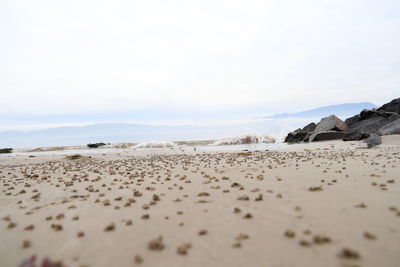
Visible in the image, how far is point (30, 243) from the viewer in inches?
117

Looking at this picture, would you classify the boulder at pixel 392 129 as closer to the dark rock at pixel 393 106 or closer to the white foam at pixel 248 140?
the dark rock at pixel 393 106

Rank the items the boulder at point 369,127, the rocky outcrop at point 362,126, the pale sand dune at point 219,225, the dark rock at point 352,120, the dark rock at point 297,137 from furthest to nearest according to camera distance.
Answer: the dark rock at point 352,120 < the dark rock at point 297,137 < the boulder at point 369,127 < the rocky outcrop at point 362,126 < the pale sand dune at point 219,225

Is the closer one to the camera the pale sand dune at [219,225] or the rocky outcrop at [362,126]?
the pale sand dune at [219,225]

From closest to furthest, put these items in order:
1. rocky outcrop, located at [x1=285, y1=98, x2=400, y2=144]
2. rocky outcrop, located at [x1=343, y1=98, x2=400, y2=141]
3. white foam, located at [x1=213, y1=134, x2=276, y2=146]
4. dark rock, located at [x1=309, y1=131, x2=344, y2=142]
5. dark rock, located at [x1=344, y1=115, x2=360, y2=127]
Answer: rocky outcrop, located at [x1=343, y1=98, x2=400, y2=141] → rocky outcrop, located at [x1=285, y1=98, x2=400, y2=144] → dark rock, located at [x1=309, y1=131, x2=344, y2=142] → dark rock, located at [x1=344, y1=115, x2=360, y2=127] → white foam, located at [x1=213, y1=134, x2=276, y2=146]

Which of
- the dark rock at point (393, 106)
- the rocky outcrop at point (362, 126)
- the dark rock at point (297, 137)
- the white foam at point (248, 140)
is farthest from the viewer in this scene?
the white foam at point (248, 140)

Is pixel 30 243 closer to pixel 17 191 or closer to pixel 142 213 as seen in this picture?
pixel 142 213

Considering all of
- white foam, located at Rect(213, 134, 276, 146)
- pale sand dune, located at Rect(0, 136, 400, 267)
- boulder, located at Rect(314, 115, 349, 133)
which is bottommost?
pale sand dune, located at Rect(0, 136, 400, 267)

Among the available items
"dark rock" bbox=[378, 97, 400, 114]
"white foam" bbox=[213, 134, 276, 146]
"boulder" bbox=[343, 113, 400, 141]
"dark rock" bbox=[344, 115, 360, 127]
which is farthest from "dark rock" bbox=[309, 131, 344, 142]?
"white foam" bbox=[213, 134, 276, 146]

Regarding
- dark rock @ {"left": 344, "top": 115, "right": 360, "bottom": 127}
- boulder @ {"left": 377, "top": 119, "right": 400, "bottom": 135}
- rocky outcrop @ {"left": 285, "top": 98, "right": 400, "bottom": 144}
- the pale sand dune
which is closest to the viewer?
the pale sand dune

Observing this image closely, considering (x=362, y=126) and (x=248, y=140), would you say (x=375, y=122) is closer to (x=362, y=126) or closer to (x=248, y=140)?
(x=362, y=126)

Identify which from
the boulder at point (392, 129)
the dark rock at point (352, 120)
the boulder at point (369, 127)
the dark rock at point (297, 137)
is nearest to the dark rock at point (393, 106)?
the dark rock at point (352, 120)

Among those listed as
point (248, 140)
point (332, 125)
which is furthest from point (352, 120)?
point (248, 140)

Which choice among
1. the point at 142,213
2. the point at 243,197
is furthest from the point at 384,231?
the point at 142,213

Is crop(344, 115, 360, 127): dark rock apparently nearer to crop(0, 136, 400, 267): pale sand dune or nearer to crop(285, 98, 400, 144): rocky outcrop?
crop(285, 98, 400, 144): rocky outcrop
